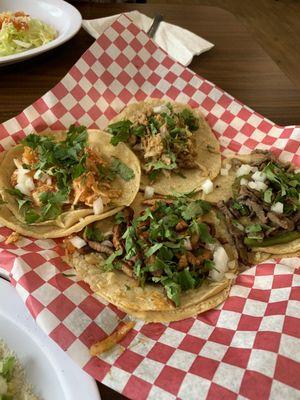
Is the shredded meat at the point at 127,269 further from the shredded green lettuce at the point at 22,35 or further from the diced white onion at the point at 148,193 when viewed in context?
the shredded green lettuce at the point at 22,35

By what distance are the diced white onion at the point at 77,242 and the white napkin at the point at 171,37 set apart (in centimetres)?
179

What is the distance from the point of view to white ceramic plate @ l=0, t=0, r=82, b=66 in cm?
316

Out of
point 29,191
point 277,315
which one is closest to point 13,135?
point 29,191

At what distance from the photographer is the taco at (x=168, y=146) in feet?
9.19

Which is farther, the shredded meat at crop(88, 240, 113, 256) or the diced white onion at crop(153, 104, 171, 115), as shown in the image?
the diced white onion at crop(153, 104, 171, 115)

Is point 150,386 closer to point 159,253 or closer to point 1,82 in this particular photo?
point 159,253

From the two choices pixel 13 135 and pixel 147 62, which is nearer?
pixel 13 135

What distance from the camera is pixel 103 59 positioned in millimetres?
3236

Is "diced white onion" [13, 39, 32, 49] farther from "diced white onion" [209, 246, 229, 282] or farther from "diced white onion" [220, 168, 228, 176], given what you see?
"diced white onion" [209, 246, 229, 282]

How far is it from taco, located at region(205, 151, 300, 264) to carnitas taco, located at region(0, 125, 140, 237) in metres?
0.56

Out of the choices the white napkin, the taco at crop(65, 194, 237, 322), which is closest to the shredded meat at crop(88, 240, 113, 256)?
→ the taco at crop(65, 194, 237, 322)

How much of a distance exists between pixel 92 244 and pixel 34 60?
171cm

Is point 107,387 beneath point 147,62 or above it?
beneath

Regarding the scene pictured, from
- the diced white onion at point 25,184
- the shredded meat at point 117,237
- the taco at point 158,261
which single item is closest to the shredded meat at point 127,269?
the taco at point 158,261
